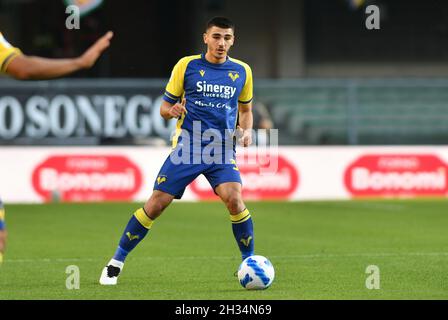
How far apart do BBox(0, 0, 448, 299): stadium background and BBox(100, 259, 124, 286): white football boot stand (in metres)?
0.15

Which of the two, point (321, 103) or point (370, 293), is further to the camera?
point (321, 103)

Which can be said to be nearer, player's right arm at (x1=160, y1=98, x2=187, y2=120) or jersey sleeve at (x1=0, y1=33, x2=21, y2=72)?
jersey sleeve at (x1=0, y1=33, x2=21, y2=72)

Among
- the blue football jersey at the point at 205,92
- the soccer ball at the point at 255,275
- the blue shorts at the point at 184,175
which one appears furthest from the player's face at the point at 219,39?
the soccer ball at the point at 255,275

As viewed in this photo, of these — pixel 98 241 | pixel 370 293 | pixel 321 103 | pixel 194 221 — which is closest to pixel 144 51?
pixel 321 103

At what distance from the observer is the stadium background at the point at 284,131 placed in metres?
13.3

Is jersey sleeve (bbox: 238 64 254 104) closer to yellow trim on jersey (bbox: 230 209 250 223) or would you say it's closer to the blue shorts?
the blue shorts

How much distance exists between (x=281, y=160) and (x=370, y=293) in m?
11.6

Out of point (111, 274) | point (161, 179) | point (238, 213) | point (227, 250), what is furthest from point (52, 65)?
point (227, 250)

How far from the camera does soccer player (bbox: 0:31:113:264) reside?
23.6 feet

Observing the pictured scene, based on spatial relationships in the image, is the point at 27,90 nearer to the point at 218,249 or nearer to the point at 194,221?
the point at 194,221

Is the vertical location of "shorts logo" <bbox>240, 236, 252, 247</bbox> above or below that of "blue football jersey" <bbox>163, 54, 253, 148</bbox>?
below

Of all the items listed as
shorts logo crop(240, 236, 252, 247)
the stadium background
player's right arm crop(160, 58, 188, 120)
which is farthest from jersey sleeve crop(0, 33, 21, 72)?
shorts logo crop(240, 236, 252, 247)

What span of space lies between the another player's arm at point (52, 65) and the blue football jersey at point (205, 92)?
3057 mm
